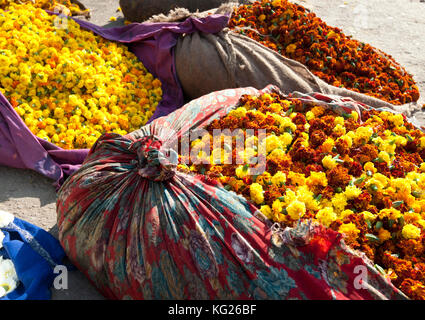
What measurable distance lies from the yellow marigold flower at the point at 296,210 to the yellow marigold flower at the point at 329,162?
16.9 inches

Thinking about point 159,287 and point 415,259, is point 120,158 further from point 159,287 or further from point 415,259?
point 415,259

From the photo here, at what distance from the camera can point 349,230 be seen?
204 centimetres

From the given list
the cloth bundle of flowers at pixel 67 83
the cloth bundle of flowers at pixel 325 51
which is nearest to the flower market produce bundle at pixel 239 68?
the cloth bundle of flowers at pixel 325 51

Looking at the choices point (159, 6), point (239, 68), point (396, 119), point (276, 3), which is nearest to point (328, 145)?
point (396, 119)

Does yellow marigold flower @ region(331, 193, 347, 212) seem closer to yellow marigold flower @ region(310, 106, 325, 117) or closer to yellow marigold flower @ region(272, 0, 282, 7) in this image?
yellow marigold flower @ region(310, 106, 325, 117)

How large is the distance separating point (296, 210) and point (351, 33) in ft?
12.2

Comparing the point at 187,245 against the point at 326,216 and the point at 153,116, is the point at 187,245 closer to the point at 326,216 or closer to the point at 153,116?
the point at 326,216

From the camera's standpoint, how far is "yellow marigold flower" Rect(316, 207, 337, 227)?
2.10 m

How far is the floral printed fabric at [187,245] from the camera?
6.40ft

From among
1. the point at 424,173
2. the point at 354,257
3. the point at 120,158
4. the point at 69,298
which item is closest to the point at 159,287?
the point at 69,298

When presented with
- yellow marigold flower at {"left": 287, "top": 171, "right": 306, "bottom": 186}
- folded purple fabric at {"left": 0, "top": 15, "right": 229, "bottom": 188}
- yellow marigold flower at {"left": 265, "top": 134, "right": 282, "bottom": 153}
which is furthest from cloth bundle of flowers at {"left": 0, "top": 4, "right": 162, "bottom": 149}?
yellow marigold flower at {"left": 287, "top": 171, "right": 306, "bottom": 186}

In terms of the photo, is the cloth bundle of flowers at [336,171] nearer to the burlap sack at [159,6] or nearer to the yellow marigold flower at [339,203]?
the yellow marigold flower at [339,203]

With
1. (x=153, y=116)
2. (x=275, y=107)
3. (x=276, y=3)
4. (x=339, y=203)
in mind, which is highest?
(x=276, y=3)

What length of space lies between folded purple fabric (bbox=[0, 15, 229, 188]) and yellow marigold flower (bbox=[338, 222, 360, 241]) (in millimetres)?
1877
